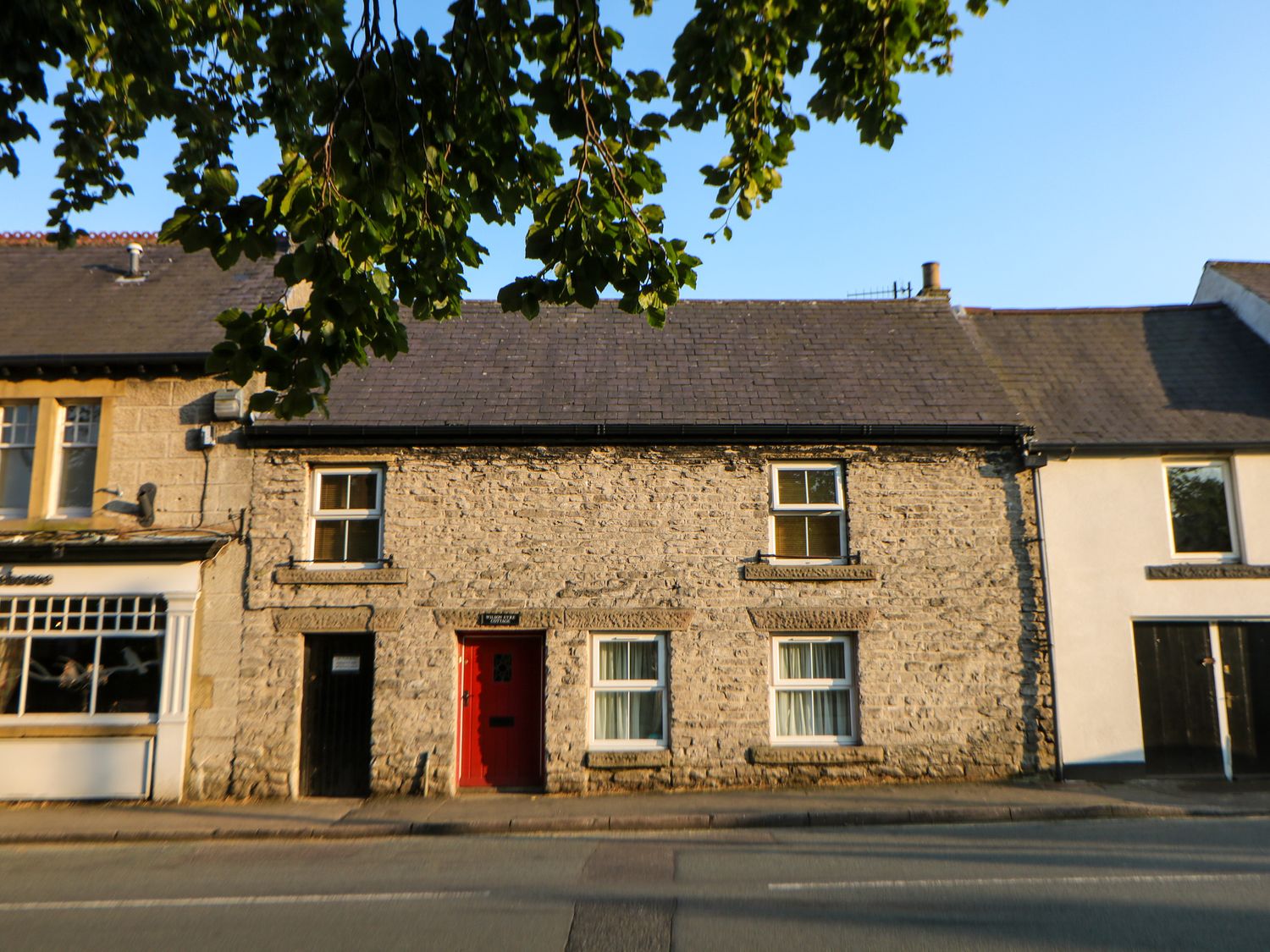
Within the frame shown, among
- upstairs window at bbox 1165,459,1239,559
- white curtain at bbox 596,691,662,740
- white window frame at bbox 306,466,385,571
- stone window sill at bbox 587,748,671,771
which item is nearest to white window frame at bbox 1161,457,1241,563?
upstairs window at bbox 1165,459,1239,559

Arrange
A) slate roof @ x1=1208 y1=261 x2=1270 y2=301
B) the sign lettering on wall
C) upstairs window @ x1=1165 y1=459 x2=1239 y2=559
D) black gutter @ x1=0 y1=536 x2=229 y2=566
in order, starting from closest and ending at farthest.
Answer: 1. black gutter @ x1=0 y1=536 x2=229 y2=566
2. the sign lettering on wall
3. upstairs window @ x1=1165 y1=459 x2=1239 y2=559
4. slate roof @ x1=1208 y1=261 x2=1270 y2=301

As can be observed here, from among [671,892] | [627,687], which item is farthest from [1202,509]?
[671,892]

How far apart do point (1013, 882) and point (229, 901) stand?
6029 millimetres

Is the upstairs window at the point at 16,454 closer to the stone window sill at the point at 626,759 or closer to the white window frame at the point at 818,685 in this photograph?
the stone window sill at the point at 626,759

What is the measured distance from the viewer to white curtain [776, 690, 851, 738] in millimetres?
13688

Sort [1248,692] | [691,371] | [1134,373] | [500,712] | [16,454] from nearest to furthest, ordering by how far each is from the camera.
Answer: [1248,692], [500,712], [16,454], [691,371], [1134,373]

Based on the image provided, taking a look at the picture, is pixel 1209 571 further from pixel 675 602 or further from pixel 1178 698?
pixel 675 602

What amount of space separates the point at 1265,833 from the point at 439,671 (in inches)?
373

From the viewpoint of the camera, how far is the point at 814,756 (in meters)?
13.4

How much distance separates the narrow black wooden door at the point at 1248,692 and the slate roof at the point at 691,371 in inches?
165

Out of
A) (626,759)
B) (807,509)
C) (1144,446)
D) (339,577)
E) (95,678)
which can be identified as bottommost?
(626,759)

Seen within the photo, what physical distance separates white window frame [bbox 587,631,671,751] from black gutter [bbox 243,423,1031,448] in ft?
8.68

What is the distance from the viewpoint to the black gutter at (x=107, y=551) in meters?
A: 13.2

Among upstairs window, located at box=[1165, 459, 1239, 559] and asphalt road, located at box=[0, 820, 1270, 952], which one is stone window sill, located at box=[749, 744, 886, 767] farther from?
upstairs window, located at box=[1165, 459, 1239, 559]
